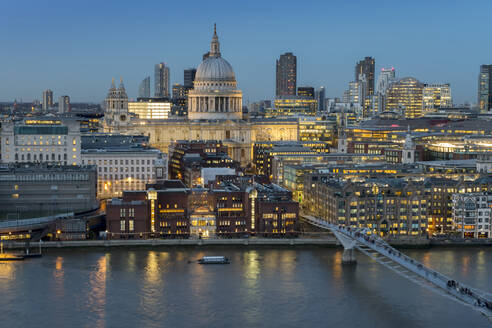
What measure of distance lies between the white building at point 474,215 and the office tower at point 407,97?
63.5m

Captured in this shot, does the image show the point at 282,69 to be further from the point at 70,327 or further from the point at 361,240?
the point at 70,327

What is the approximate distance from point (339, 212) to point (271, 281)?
28.4 feet

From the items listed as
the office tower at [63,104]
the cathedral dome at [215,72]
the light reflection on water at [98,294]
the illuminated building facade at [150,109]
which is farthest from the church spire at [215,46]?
the office tower at [63,104]

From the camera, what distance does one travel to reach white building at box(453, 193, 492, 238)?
38.7m

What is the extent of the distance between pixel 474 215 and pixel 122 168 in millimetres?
18456

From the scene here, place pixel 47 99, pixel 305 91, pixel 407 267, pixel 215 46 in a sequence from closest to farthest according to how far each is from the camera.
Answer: pixel 407 267 < pixel 215 46 < pixel 305 91 < pixel 47 99

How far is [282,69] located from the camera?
12588 centimetres

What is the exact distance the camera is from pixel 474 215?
38.8m

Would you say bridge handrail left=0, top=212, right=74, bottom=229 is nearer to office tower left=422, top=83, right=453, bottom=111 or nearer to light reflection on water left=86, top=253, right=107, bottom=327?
light reflection on water left=86, top=253, right=107, bottom=327

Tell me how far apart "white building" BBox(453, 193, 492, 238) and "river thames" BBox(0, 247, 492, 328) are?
221cm

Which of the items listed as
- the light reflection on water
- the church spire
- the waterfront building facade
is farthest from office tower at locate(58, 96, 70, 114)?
the light reflection on water

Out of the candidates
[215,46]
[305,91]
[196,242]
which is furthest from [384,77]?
[196,242]

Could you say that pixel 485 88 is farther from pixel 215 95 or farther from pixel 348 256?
pixel 348 256

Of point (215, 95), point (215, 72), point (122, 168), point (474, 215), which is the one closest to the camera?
point (474, 215)
